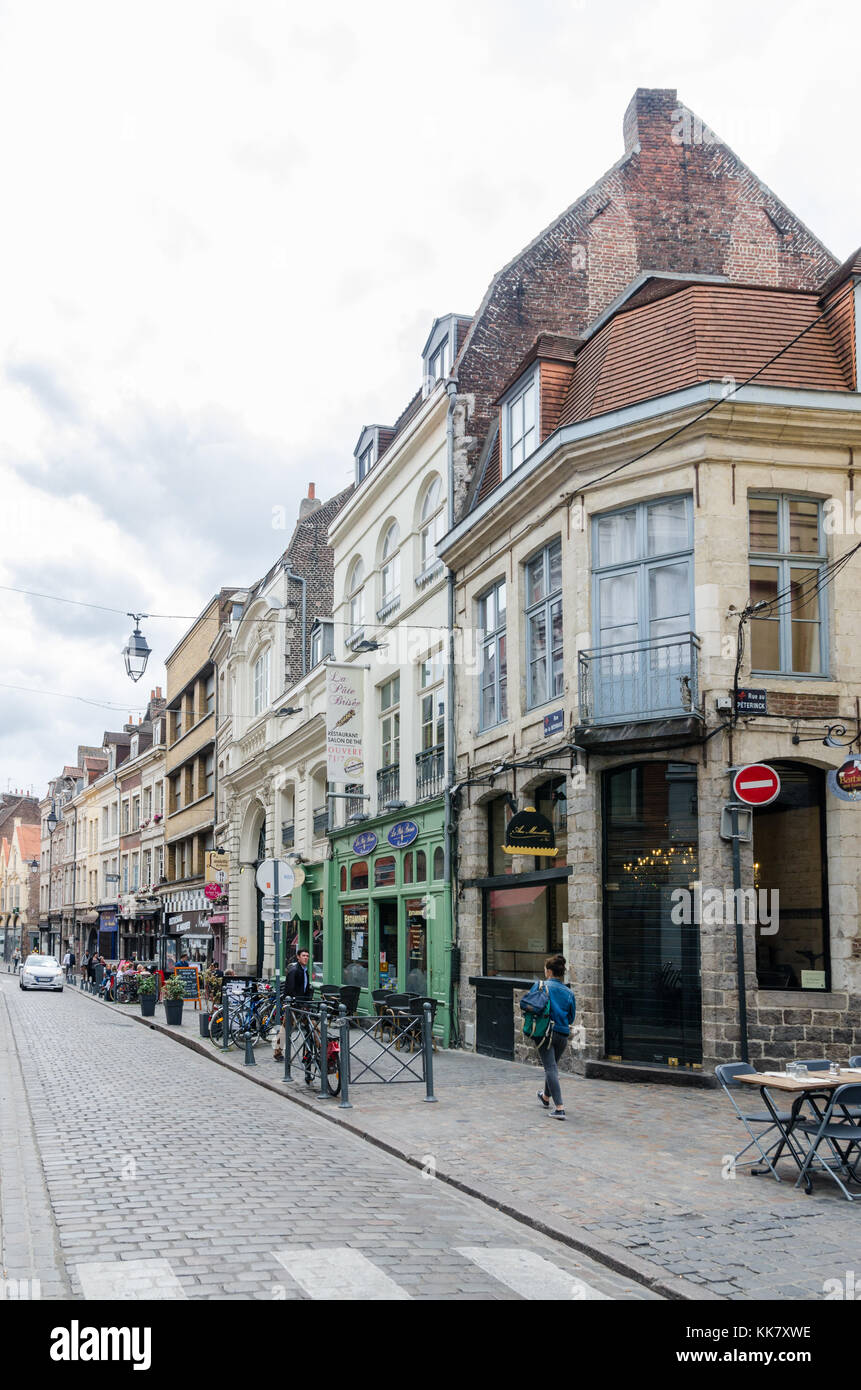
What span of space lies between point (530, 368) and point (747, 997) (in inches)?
389

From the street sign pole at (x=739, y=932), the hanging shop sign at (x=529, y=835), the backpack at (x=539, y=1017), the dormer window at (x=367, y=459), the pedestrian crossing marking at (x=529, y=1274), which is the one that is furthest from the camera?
the dormer window at (x=367, y=459)

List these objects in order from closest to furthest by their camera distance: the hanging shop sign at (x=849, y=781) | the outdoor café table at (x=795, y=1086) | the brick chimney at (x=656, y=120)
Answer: the outdoor café table at (x=795, y=1086) → the hanging shop sign at (x=849, y=781) → the brick chimney at (x=656, y=120)

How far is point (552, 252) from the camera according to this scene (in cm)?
2320

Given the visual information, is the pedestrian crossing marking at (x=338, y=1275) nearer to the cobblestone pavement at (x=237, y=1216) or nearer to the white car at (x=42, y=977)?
the cobblestone pavement at (x=237, y=1216)

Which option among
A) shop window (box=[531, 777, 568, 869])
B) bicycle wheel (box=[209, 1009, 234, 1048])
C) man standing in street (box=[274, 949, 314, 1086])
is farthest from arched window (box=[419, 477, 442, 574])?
bicycle wheel (box=[209, 1009, 234, 1048])

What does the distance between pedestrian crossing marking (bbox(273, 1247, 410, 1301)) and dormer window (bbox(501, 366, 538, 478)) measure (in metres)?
13.5

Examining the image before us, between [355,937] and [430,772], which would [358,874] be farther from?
[430,772]

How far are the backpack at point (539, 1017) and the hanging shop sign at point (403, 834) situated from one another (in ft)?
30.0

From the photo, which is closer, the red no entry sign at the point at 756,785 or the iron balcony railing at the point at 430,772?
the red no entry sign at the point at 756,785

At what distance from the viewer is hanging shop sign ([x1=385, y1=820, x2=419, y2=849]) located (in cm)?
2209

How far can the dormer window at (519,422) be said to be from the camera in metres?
18.9

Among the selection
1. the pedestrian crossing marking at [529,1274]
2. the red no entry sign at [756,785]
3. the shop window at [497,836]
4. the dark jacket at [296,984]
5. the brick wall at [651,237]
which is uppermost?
the brick wall at [651,237]

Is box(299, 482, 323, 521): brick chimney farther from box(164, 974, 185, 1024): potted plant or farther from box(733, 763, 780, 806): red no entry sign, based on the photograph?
box(733, 763, 780, 806): red no entry sign

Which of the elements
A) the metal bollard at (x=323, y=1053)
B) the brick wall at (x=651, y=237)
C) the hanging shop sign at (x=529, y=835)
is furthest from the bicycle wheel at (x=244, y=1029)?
the brick wall at (x=651, y=237)
